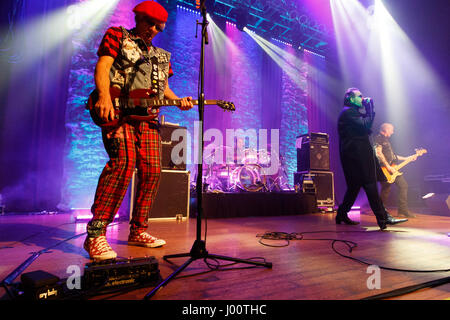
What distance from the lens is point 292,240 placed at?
2205mm

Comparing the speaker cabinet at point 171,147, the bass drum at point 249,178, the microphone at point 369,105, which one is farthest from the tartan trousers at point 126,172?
the bass drum at point 249,178

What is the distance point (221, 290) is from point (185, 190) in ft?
9.09

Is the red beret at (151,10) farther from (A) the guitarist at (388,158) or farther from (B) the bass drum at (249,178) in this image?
(A) the guitarist at (388,158)

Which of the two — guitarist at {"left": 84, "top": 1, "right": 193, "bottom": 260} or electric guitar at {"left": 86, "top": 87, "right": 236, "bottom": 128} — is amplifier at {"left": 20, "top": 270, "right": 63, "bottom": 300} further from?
electric guitar at {"left": 86, "top": 87, "right": 236, "bottom": 128}

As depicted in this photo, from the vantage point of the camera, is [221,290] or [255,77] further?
[255,77]

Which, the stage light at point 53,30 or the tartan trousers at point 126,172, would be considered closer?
the tartan trousers at point 126,172

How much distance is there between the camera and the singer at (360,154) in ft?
9.20

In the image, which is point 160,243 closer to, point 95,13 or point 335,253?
point 335,253

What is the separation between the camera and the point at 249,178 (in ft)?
18.8

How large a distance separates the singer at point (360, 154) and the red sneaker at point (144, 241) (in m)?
2.34

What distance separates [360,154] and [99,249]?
111 inches

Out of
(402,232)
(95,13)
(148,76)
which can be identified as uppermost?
(95,13)

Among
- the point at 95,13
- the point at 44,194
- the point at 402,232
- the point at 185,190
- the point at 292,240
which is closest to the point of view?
the point at 292,240

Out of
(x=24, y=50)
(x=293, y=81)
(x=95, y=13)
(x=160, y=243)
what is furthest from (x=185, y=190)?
(x=293, y=81)
